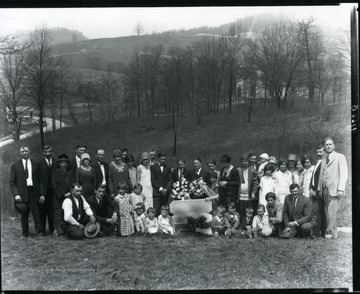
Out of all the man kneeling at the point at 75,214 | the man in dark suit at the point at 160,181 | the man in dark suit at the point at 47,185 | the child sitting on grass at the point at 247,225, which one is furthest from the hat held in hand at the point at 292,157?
the man in dark suit at the point at 47,185

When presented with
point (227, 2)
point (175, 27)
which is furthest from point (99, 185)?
point (227, 2)

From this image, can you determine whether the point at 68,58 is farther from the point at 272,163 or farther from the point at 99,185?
the point at 272,163

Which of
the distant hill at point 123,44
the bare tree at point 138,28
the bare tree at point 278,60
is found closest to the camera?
the bare tree at point 138,28

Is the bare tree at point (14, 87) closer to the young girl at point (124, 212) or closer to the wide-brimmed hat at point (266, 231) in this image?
the young girl at point (124, 212)

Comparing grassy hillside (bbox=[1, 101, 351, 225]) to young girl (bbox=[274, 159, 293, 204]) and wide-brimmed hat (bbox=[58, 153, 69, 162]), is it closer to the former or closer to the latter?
wide-brimmed hat (bbox=[58, 153, 69, 162])

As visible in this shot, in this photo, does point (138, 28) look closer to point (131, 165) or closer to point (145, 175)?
point (131, 165)

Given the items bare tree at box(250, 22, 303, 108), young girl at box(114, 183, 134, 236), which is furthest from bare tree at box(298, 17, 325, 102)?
young girl at box(114, 183, 134, 236)

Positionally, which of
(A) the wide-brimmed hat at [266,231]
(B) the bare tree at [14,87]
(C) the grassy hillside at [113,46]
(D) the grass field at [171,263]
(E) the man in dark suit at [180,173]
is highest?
(C) the grassy hillside at [113,46]
